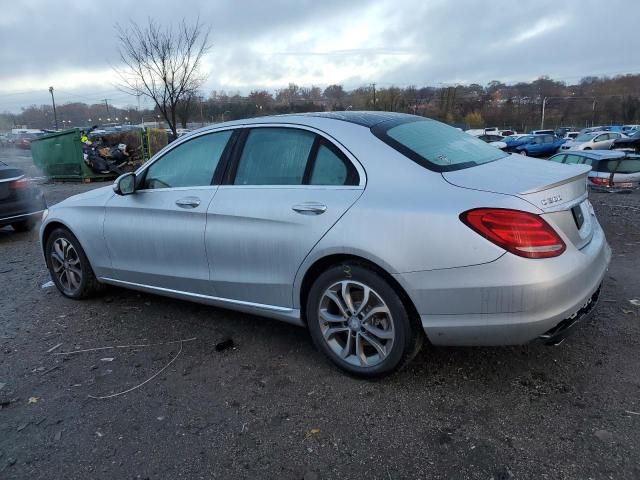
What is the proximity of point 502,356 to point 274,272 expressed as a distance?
1.58m

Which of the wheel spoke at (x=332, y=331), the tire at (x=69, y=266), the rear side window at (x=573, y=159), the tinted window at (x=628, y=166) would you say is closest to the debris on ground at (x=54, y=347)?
the tire at (x=69, y=266)

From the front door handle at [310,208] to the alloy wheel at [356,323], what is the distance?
1.44 feet

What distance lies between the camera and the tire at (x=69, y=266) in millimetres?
4609

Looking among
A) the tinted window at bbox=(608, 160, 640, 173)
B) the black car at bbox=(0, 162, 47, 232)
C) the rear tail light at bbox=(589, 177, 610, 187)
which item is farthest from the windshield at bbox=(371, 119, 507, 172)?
the tinted window at bbox=(608, 160, 640, 173)

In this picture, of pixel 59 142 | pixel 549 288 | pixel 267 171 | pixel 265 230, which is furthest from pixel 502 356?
pixel 59 142

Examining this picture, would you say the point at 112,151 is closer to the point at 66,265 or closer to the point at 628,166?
the point at 66,265

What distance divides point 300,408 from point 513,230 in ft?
4.92

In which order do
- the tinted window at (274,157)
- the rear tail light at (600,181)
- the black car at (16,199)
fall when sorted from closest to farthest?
the tinted window at (274,157) → the black car at (16,199) → the rear tail light at (600,181)

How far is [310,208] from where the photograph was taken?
3035 mm

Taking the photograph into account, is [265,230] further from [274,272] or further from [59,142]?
[59,142]

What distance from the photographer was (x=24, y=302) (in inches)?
192

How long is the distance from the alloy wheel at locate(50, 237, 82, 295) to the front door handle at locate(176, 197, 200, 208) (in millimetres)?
1538

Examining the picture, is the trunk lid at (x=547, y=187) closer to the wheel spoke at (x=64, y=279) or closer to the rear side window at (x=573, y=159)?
the wheel spoke at (x=64, y=279)

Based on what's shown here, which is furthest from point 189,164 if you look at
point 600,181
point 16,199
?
point 600,181
